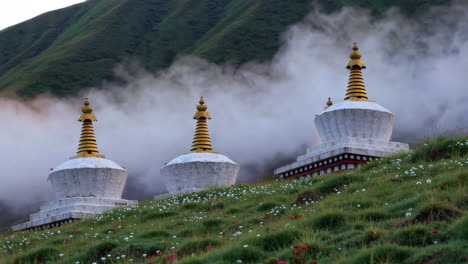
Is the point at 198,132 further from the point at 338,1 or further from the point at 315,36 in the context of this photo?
the point at 338,1

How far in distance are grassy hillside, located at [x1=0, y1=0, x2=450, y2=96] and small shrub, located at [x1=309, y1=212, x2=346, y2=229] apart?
54.8m

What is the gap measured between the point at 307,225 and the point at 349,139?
13.9 metres

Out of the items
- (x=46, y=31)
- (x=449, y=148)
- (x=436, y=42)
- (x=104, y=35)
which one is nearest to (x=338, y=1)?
(x=436, y=42)

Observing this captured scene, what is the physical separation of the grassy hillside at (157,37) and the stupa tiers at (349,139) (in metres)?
40.5

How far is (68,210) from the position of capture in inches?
1126

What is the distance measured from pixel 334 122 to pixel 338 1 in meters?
50.8

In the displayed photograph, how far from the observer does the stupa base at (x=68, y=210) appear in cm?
2825

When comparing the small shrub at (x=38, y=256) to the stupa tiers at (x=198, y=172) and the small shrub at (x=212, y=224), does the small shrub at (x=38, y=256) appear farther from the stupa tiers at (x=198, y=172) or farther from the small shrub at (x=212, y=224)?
the stupa tiers at (x=198, y=172)

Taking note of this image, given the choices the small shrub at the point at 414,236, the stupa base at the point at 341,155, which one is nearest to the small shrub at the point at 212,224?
the small shrub at the point at 414,236

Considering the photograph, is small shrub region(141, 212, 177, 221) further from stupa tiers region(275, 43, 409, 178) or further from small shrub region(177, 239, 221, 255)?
stupa tiers region(275, 43, 409, 178)

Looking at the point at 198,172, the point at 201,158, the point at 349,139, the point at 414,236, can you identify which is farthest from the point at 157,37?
the point at 414,236

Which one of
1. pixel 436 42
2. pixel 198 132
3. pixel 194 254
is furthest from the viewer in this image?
pixel 436 42

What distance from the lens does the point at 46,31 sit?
94.2 meters

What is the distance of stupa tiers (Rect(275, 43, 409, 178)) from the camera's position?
2506 centimetres
